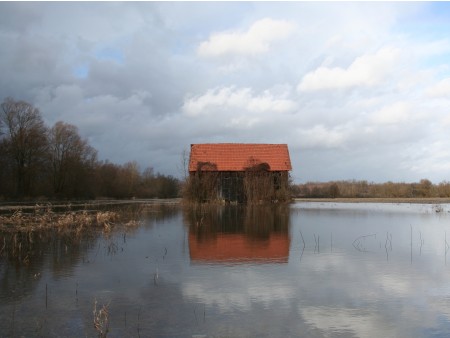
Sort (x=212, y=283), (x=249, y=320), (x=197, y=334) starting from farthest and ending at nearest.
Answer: (x=212, y=283) < (x=249, y=320) < (x=197, y=334)

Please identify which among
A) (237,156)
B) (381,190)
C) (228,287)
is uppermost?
(237,156)

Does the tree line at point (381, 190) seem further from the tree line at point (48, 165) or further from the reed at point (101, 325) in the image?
the reed at point (101, 325)

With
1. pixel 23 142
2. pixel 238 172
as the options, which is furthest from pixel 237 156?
pixel 23 142

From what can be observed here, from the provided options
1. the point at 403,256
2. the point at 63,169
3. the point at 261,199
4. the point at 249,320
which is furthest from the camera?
the point at 63,169

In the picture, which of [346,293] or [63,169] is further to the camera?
[63,169]

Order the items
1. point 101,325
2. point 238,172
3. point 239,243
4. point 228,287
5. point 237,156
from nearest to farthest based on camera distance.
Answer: point 101,325
point 228,287
point 239,243
point 238,172
point 237,156

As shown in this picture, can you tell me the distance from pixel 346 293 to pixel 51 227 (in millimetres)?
12761

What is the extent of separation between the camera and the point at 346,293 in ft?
22.9

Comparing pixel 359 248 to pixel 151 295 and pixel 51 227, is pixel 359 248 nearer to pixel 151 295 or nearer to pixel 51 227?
pixel 151 295

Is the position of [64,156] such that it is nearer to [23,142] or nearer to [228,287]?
[23,142]

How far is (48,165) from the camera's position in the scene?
52.1 metres

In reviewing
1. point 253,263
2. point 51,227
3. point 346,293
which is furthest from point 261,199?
point 346,293

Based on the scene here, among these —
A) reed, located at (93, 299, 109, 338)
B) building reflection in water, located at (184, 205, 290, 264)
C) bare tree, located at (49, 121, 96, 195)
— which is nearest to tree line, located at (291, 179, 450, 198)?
bare tree, located at (49, 121, 96, 195)

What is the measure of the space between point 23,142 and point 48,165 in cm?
506
